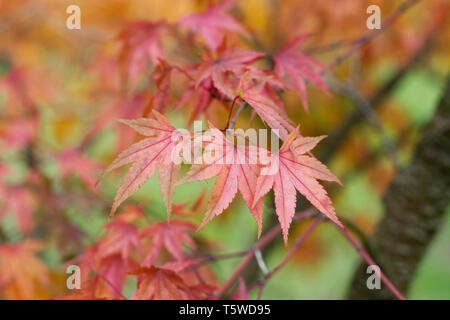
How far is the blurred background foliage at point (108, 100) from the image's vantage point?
162cm

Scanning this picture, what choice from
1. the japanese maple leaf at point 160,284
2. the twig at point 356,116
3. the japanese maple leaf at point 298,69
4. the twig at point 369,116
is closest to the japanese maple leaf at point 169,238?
the japanese maple leaf at point 160,284

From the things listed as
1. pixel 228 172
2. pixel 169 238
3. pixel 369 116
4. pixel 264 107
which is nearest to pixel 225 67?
pixel 264 107

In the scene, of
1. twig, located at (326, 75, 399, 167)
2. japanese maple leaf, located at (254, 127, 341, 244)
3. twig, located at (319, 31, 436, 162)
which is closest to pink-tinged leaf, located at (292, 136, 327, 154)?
japanese maple leaf, located at (254, 127, 341, 244)

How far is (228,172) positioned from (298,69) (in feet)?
1.30

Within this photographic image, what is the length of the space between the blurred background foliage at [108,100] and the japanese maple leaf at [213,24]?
262mm

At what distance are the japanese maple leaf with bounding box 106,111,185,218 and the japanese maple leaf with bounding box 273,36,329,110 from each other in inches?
12.5

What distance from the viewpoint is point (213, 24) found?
3.95ft

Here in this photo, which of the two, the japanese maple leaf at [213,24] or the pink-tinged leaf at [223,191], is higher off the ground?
the japanese maple leaf at [213,24]

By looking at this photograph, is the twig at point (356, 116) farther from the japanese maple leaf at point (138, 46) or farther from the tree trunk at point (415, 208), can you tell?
the japanese maple leaf at point (138, 46)

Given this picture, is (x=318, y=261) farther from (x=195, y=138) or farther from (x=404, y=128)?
(x=195, y=138)

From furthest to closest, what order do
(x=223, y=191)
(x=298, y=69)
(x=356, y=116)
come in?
1. (x=356, y=116)
2. (x=298, y=69)
3. (x=223, y=191)

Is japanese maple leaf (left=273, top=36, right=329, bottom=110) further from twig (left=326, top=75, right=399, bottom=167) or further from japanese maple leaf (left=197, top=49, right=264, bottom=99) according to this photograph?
twig (left=326, top=75, right=399, bottom=167)

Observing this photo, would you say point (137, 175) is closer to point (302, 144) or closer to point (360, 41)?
point (302, 144)
